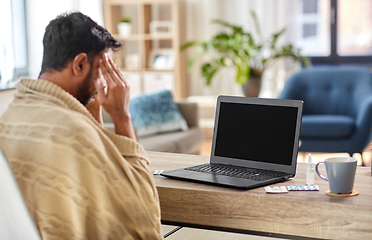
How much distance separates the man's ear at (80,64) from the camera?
114cm

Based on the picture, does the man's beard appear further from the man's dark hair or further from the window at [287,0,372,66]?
the window at [287,0,372,66]

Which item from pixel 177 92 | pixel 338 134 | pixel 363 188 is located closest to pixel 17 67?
pixel 177 92

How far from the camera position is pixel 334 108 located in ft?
13.3

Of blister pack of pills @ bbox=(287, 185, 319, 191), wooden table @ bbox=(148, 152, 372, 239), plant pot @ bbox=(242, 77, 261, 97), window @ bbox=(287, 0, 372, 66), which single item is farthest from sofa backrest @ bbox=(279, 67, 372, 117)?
blister pack of pills @ bbox=(287, 185, 319, 191)

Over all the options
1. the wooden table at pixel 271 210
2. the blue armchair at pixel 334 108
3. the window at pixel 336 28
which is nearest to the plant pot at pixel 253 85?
the blue armchair at pixel 334 108

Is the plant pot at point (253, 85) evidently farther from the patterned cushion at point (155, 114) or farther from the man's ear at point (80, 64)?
the man's ear at point (80, 64)

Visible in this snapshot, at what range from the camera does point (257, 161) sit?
157cm

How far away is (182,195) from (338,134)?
2512 millimetres

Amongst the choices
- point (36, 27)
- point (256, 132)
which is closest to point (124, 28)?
point (36, 27)

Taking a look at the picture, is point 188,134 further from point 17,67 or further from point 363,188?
point 363,188

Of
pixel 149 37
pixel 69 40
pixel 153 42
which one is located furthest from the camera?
pixel 153 42

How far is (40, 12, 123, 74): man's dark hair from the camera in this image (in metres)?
1.13

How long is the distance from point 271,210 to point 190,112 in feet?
8.74

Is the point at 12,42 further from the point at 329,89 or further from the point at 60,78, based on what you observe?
the point at 60,78
